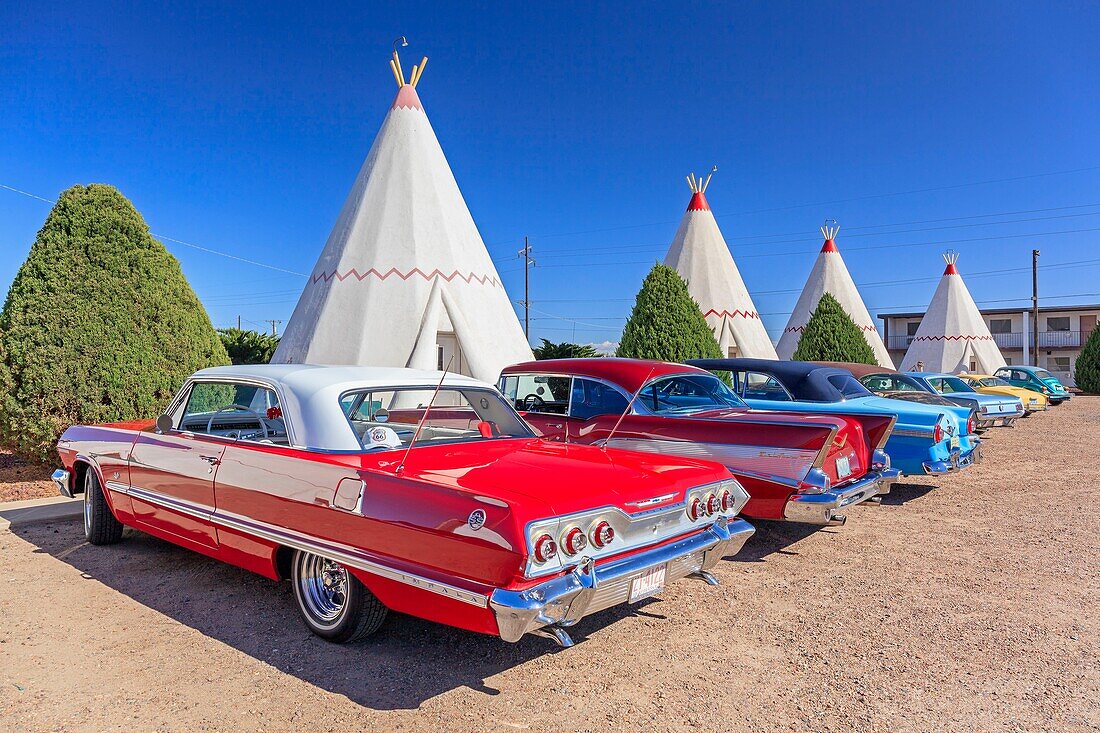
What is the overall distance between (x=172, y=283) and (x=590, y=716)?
756 cm

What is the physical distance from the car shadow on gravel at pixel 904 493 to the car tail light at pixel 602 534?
528cm

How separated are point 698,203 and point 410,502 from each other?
22.1 metres

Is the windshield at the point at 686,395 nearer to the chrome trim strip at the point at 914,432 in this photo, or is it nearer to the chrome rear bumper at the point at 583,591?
the chrome trim strip at the point at 914,432

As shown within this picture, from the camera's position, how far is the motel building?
40344 mm

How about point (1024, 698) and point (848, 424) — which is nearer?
point (1024, 698)

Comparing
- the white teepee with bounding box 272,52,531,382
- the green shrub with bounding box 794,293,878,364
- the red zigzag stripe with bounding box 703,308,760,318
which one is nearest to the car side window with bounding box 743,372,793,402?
the white teepee with bounding box 272,52,531,382

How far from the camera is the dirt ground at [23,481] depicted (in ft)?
23.7

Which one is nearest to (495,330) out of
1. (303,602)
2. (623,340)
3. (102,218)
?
(623,340)

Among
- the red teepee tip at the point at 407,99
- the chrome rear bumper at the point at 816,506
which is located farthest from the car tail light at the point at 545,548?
the red teepee tip at the point at 407,99

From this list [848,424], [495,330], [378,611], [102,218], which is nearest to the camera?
[378,611]

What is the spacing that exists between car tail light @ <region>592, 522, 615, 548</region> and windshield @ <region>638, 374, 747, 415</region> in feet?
8.52

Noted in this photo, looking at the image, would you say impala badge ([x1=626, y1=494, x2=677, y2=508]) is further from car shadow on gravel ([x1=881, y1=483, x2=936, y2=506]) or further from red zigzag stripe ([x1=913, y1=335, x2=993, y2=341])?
red zigzag stripe ([x1=913, y1=335, x2=993, y2=341])

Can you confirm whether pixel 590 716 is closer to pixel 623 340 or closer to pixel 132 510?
pixel 132 510

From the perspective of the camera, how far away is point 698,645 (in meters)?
3.63
